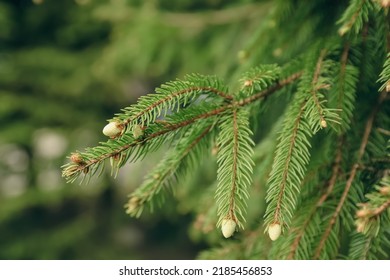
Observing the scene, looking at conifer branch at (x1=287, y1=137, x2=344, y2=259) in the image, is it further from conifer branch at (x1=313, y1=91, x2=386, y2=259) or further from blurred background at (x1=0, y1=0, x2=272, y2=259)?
blurred background at (x1=0, y1=0, x2=272, y2=259)

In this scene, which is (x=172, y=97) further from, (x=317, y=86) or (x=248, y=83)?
(x=317, y=86)

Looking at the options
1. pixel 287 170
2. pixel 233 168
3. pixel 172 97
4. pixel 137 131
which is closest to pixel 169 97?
pixel 172 97

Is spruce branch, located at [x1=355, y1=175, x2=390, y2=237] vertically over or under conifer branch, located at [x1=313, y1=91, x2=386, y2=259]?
under

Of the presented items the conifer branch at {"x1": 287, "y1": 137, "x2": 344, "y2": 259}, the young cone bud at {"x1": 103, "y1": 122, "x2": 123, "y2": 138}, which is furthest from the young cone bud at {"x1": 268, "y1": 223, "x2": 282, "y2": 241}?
the young cone bud at {"x1": 103, "y1": 122, "x2": 123, "y2": 138}

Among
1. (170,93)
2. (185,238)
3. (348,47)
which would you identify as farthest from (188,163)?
(185,238)

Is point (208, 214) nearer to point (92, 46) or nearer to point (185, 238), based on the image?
point (92, 46)

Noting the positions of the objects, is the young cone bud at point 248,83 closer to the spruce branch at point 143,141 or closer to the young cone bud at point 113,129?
the spruce branch at point 143,141

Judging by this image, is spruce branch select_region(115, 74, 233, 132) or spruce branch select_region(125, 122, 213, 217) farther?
spruce branch select_region(125, 122, 213, 217)
